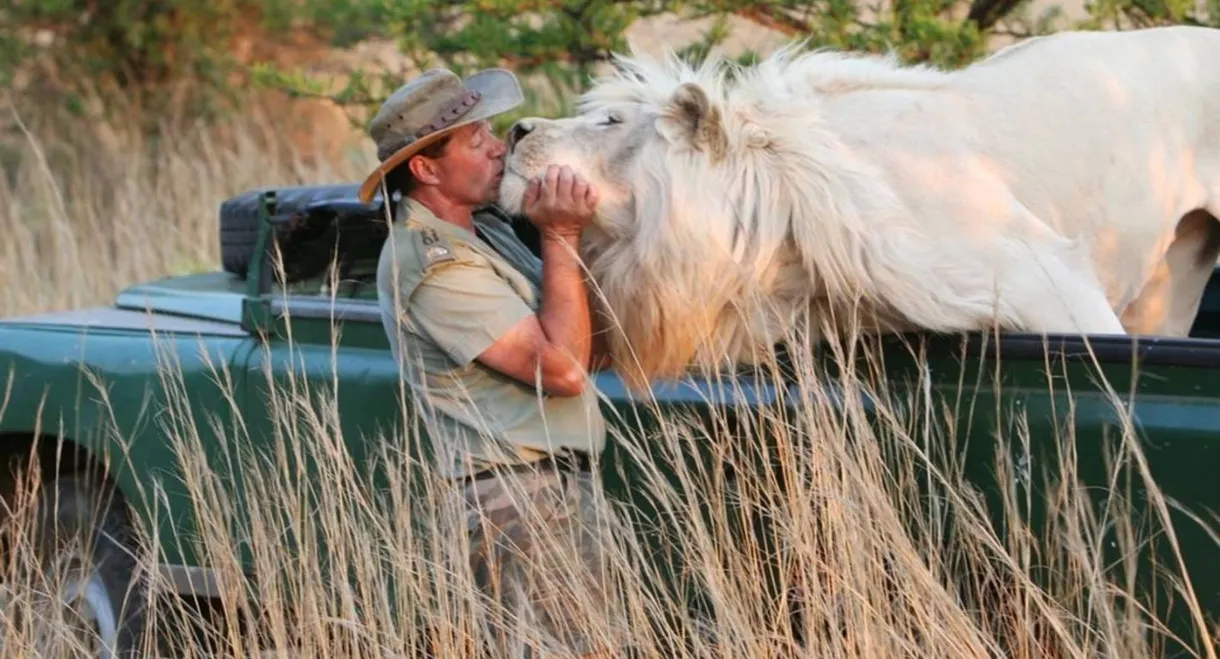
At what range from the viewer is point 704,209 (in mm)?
3209

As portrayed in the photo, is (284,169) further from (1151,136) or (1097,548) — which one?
(1097,548)

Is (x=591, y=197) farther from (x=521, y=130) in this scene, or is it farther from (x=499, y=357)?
(x=499, y=357)

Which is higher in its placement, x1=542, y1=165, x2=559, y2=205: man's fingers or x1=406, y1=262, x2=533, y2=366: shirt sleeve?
x1=542, y1=165, x2=559, y2=205: man's fingers

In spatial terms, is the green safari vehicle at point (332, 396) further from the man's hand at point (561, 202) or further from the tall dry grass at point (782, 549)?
the man's hand at point (561, 202)

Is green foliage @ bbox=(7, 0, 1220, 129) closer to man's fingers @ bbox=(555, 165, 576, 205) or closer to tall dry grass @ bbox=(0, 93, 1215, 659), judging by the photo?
man's fingers @ bbox=(555, 165, 576, 205)

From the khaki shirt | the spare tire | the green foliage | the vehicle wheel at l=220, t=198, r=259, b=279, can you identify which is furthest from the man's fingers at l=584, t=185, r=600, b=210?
the vehicle wheel at l=220, t=198, r=259, b=279

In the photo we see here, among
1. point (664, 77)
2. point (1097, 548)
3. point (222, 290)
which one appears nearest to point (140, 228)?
point (222, 290)

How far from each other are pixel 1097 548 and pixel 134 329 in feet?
9.46

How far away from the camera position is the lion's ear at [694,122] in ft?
10.5

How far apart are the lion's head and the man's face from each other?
186mm

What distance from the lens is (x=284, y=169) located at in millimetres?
13508

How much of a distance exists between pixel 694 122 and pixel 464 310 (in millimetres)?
598

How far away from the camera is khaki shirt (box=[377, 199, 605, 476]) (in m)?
3.30

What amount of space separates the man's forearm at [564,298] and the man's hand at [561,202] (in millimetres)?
22
